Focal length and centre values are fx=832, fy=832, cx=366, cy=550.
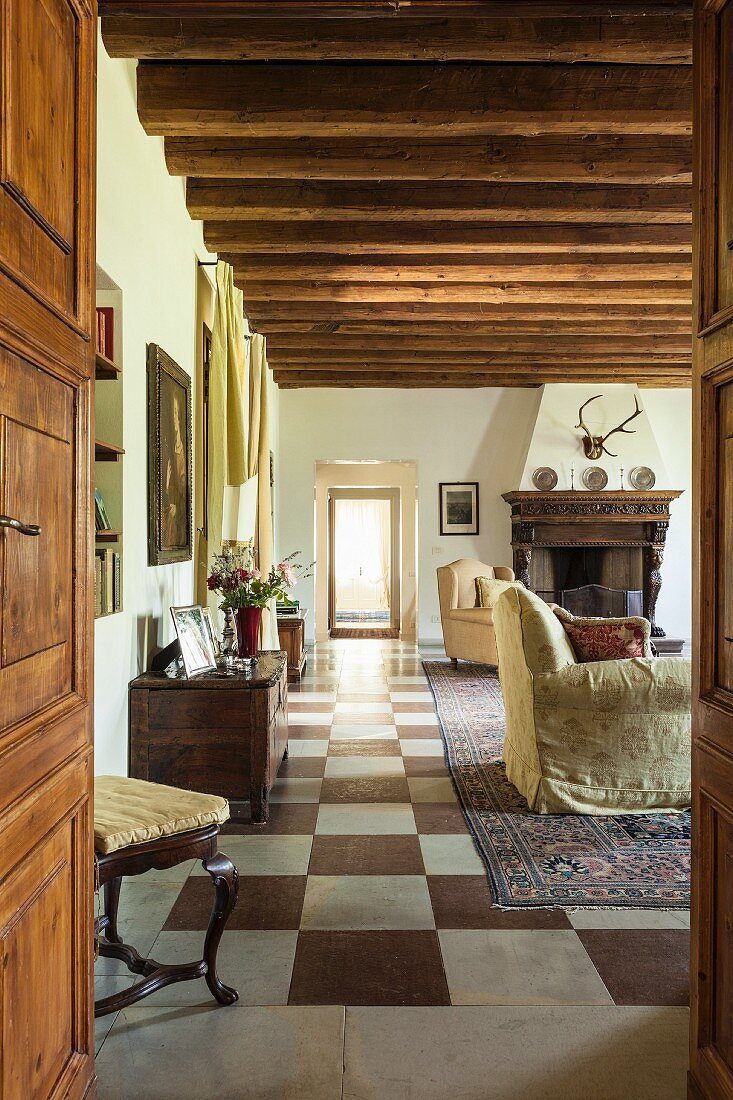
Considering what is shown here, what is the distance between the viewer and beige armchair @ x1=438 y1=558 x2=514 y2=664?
7.58 m

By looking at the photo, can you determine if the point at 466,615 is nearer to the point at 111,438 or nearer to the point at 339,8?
the point at 111,438

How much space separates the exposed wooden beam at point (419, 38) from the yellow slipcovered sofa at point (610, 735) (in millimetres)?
2386

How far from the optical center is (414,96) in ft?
11.7

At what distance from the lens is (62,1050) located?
1505 mm

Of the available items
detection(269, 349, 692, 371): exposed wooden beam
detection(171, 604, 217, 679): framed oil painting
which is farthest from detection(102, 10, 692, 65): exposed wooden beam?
detection(269, 349, 692, 371): exposed wooden beam

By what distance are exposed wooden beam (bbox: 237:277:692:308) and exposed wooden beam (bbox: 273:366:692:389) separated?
2572mm

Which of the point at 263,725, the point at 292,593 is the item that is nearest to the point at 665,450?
the point at 292,593

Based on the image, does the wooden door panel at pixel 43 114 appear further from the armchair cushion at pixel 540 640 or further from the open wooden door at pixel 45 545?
the armchair cushion at pixel 540 640

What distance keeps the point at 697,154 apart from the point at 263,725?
2660 millimetres

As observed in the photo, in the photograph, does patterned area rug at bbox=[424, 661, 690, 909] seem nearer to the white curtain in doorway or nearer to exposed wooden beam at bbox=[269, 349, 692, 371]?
exposed wooden beam at bbox=[269, 349, 692, 371]

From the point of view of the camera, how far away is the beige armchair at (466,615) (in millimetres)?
Result: 7577

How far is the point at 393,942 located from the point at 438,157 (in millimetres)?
3499

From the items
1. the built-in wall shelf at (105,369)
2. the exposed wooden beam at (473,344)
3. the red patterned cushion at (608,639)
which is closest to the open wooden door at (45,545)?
the built-in wall shelf at (105,369)

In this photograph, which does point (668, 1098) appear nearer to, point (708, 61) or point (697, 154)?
point (697, 154)
